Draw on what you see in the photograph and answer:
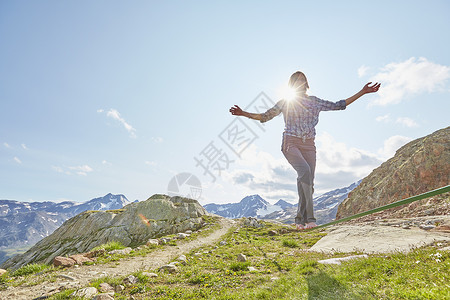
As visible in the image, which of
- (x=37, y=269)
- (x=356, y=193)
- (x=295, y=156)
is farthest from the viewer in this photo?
(x=356, y=193)

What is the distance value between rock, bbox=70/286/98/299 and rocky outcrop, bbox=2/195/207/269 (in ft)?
95.5

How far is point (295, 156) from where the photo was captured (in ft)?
18.0

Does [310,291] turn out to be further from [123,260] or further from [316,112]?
[123,260]

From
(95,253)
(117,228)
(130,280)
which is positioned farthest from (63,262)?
(117,228)

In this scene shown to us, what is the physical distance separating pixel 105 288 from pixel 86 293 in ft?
2.52

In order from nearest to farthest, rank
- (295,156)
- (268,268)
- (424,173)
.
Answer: (295,156) < (268,268) < (424,173)

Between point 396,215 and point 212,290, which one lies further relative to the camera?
point 396,215

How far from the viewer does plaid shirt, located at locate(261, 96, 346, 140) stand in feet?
18.5

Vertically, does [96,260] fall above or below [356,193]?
below

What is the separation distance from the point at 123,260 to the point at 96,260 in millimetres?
1404

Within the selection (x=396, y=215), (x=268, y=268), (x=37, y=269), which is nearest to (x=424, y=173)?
(x=396, y=215)

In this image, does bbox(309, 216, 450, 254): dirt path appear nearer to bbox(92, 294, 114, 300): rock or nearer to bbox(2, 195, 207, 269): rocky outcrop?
bbox(92, 294, 114, 300): rock

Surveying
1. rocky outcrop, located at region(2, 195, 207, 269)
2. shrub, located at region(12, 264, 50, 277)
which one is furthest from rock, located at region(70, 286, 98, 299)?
rocky outcrop, located at region(2, 195, 207, 269)

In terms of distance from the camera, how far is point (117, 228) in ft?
114
